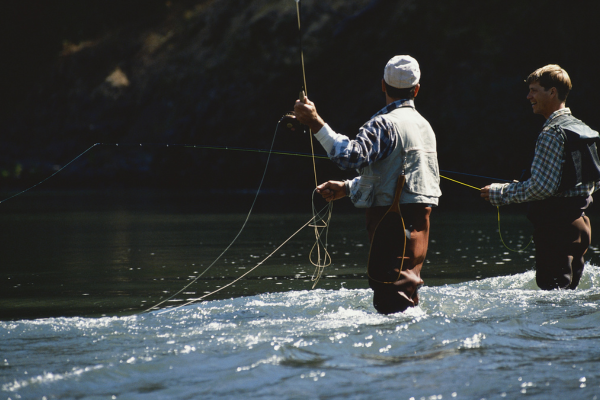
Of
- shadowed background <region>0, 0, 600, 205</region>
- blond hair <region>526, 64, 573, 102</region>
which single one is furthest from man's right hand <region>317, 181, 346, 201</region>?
shadowed background <region>0, 0, 600, 205</region>

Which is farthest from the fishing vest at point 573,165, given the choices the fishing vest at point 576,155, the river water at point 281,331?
the river water at point 281,331

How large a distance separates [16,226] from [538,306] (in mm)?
10092

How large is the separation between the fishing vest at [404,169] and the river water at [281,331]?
0.74 meters

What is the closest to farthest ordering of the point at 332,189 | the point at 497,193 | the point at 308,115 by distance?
the point at 308,115
the point at 332,189
the point at 497,193

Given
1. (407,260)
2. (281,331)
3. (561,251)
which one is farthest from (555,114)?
(281,331)

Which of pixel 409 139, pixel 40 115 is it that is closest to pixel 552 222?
pixel 409 139

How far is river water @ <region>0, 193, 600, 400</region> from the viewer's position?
349cm

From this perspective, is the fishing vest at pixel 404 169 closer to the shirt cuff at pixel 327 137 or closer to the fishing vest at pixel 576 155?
the shirt cuff at pixel 327 137

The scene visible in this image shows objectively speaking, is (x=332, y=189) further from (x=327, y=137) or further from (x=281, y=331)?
(x=281, y=331)

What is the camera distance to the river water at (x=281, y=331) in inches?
137

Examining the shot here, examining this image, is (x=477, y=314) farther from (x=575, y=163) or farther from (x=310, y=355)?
(x=310, y=355)

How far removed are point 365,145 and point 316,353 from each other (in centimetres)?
119

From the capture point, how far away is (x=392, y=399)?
10.8 feet

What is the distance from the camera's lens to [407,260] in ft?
14.8
